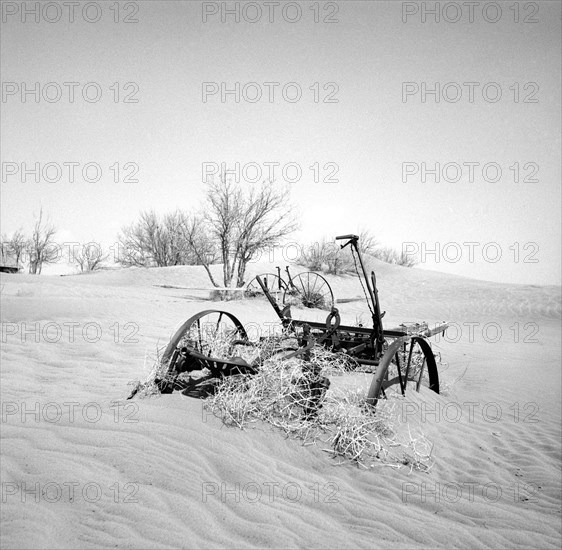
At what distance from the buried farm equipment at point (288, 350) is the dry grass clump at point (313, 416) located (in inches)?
7.5

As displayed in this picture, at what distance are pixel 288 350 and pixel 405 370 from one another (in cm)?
177

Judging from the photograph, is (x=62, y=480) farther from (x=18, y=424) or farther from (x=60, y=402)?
(x=60, y=402)

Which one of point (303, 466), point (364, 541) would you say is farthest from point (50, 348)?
point (364, 541)

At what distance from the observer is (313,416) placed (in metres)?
3.88

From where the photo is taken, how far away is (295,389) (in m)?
3.90

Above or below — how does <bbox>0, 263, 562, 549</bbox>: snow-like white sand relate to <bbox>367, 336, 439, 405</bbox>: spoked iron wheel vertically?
below

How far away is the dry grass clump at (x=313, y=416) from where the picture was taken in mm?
3594

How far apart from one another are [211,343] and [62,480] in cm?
236

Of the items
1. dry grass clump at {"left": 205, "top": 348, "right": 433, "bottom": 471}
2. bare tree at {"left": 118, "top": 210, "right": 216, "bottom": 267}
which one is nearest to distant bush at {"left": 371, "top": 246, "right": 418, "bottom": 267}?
bare tree at {"left": 118, "top": 210, "right": 216, "bottom": 267}

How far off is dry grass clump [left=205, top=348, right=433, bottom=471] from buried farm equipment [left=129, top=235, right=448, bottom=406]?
191 mm

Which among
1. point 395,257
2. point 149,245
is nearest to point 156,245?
point 149,245

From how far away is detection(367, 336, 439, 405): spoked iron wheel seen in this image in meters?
3.80

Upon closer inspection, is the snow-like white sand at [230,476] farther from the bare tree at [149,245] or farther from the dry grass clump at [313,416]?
the bare tree at [149,245]

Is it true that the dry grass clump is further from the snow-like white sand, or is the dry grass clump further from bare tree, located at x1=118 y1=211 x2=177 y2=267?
bare tree, located at x1=118 y1=211 x2=177 y2=267
